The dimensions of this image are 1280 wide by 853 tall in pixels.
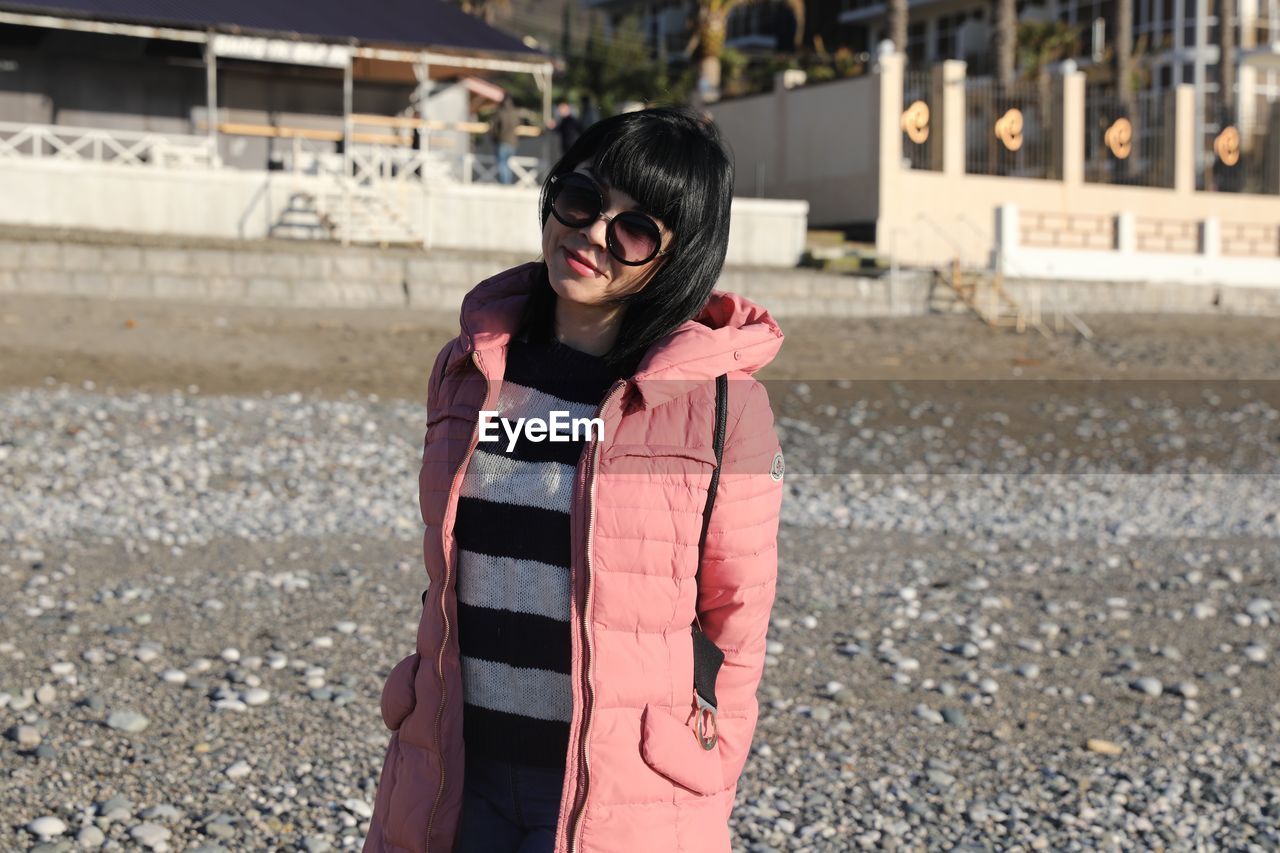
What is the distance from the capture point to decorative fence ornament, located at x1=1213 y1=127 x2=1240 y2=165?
28453mm

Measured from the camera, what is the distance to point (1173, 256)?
25.2 metres

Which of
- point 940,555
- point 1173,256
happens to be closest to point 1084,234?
point 1173,256

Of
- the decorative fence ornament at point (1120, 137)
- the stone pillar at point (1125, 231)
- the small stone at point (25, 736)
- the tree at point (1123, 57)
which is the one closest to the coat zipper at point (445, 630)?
the small stone at point (25, 736)

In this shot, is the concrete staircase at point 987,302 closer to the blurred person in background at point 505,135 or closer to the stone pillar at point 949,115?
the stone pillar at point 949,115

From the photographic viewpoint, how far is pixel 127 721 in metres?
5.27

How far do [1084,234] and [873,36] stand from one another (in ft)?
80.0

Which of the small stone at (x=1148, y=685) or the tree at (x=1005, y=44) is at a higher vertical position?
the tree at (x=1005, y=44)

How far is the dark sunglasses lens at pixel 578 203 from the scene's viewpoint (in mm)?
2256

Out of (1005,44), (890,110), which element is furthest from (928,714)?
(1005,44)

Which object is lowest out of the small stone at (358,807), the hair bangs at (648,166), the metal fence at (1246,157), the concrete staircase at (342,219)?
the small stone at (358,807)

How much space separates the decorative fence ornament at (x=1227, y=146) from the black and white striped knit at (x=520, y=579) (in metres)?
28.9

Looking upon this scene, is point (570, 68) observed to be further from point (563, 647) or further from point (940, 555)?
point (563, 647)

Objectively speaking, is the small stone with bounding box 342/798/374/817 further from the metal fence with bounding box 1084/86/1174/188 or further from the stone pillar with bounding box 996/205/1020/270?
the metal fence with bounding box 1084/86/1174/188

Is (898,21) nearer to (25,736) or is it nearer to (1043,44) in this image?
(1043,44)
